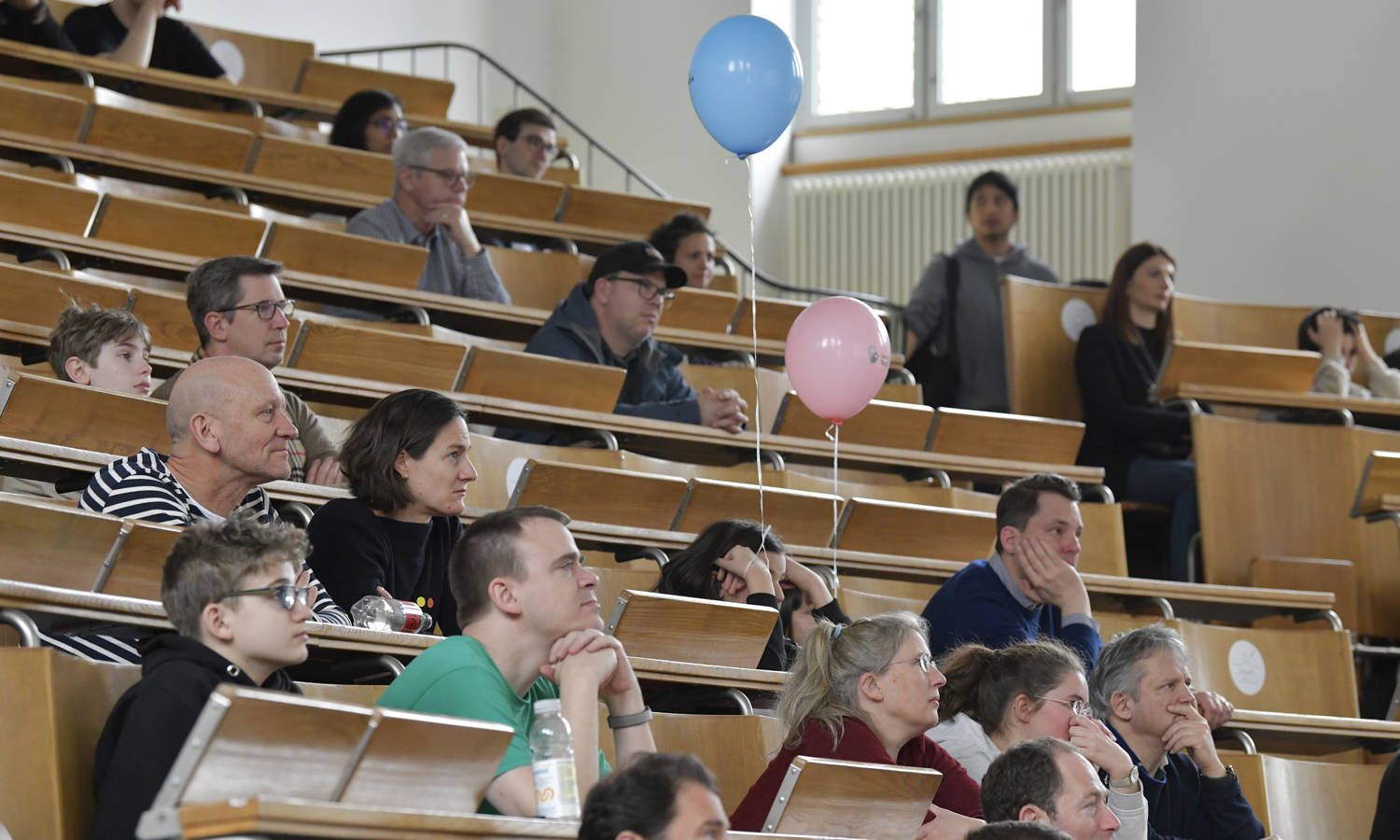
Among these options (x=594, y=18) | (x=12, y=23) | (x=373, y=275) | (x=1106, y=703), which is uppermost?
(x=594, y=18)

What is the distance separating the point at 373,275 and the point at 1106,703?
2156 millimetres

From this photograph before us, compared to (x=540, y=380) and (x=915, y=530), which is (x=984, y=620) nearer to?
(x=915, y=530)

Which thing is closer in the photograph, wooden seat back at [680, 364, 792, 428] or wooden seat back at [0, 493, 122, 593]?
wooden seat back at [0, 493, 122, 593]

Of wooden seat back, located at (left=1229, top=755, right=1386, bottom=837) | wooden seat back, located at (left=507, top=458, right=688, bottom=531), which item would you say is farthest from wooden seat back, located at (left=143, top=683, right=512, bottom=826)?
wooden seat back, located at (left=1229, top=755, right=1386, bottom=837)

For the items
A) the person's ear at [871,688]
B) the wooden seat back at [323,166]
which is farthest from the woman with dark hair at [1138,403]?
the person's ear at [871,688]

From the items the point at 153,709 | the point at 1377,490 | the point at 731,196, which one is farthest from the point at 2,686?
the point at 731,196

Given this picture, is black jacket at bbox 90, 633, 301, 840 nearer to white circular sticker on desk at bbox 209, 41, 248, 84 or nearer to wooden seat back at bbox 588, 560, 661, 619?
wooden seat back at bbox 588, 560, 661, 619

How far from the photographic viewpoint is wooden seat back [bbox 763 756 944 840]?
1795 millimetres

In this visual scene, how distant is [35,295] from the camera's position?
329 centimetres

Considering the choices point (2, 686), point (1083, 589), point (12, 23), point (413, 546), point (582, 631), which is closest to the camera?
point (2, 686)

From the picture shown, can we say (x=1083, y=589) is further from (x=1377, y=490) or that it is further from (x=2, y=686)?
(x=2, y=686)

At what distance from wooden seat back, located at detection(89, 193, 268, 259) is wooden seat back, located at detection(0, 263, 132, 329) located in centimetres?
50

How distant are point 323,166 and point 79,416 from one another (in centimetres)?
229

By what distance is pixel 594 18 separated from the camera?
8.01m
